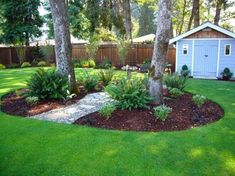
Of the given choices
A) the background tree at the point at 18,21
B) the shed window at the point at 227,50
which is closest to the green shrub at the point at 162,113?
the shed window at the point at 227,50

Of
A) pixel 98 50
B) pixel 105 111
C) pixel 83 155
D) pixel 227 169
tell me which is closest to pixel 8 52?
pixel 98 50

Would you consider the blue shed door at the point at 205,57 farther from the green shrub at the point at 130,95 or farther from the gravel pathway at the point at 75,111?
the green shrub at the point at 130,95

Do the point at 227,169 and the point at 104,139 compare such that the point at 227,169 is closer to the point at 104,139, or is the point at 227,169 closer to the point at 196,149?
the point at 196,149

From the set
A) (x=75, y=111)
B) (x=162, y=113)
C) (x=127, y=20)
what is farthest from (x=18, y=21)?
(x=162, y=113)

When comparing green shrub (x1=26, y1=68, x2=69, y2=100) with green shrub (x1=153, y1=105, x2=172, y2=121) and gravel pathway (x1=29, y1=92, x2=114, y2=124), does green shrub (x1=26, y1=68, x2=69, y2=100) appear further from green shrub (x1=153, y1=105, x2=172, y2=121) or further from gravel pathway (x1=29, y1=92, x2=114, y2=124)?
green shrub (x1=153, y1=105, x2=172, y2=121)

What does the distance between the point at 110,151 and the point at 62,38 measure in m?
4.58

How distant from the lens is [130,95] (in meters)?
6.21

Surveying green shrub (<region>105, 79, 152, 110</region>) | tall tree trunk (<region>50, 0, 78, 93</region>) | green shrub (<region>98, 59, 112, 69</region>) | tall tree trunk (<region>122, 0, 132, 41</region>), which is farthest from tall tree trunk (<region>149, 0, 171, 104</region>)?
tall tree trunk (<region>122, 0, 132, 41</region>)

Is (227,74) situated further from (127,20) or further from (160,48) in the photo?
(127,20)

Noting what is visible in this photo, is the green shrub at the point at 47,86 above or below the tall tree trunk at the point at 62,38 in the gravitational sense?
below

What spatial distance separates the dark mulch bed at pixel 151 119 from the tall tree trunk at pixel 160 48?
2.00ft

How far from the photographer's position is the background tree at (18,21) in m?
19.8

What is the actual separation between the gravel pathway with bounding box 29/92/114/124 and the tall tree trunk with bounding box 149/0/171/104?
1.65 m

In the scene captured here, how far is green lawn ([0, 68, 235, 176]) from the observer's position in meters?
3.71
